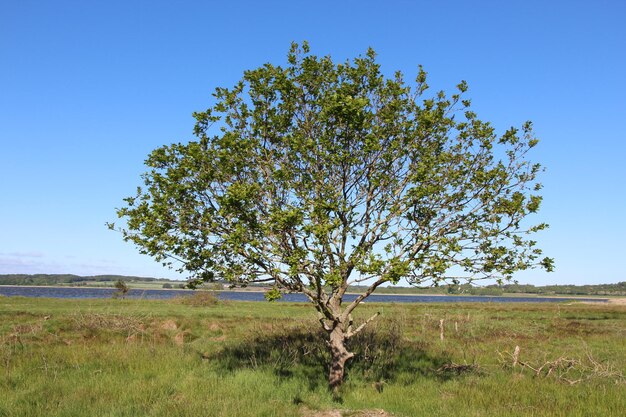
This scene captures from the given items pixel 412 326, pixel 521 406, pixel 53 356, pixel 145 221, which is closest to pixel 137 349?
pixel 53 356

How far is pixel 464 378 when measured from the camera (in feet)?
55.6

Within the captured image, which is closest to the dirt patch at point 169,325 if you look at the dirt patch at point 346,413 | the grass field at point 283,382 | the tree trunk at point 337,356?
the grass field at point 283,382

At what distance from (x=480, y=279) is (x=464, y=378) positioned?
506 cm

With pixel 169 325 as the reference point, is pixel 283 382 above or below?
above

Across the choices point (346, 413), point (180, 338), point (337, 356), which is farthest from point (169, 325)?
point (346, 413)

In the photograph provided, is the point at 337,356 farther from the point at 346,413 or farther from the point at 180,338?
the point at 180,338

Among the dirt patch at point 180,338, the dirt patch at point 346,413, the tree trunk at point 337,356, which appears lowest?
the dirt patch at point 180,338

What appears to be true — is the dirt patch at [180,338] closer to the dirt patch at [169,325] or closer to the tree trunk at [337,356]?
the dirt patch at [169,325]

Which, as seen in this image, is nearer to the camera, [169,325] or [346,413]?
[346,413]

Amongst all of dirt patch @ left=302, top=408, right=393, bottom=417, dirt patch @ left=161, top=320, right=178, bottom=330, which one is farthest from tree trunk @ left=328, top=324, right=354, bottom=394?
dirt patch @ left=161, top=320, right=178, bottom=330

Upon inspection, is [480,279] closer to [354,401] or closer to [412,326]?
[354,401]

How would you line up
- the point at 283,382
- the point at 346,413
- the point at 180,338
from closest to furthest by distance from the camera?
the point at 346,413 < the point at 283,382 < the point at 180,338

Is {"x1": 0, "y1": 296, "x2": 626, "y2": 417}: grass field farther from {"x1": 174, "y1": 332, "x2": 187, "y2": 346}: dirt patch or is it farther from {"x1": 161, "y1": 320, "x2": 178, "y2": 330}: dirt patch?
{"x1": 161, "y1": 320, "x2": 178, "y2": 330}: dirt patch

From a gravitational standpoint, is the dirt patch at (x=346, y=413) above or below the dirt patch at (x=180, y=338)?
above
